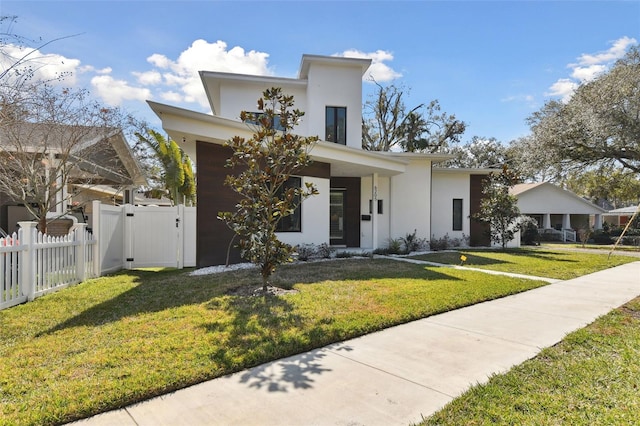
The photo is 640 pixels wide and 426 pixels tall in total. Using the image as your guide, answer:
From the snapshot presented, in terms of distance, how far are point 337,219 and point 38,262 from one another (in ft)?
34.9

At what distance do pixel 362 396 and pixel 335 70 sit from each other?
46.7 feet

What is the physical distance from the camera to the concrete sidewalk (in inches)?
116

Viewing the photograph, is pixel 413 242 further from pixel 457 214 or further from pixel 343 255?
pixel 343 255

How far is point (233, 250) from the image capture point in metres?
10.4

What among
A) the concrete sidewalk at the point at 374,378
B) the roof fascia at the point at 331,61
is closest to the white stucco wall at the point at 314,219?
the roof fascia at the point at 331,61

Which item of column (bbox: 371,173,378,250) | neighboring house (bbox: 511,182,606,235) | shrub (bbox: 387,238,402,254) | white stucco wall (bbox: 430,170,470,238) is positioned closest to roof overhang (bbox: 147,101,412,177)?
column (bbox: 371,173,378,250)

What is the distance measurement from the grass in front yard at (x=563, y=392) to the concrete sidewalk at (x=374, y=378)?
180 mm

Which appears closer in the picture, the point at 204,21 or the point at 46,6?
the point at 46,6

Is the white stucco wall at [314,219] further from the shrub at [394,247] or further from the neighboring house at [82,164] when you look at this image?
the neighboring house at [82,164]

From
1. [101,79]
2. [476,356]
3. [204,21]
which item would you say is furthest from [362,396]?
[101,79]

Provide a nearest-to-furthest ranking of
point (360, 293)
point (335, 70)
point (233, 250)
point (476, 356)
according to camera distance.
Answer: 1. point (476, 356)
2. point (360, 293)
3. point (233, 250)
4. point (335, 70)

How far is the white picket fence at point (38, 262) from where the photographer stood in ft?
19.7

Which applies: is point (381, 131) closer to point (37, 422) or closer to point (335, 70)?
point (335, 70)

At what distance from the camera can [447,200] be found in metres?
18.1
